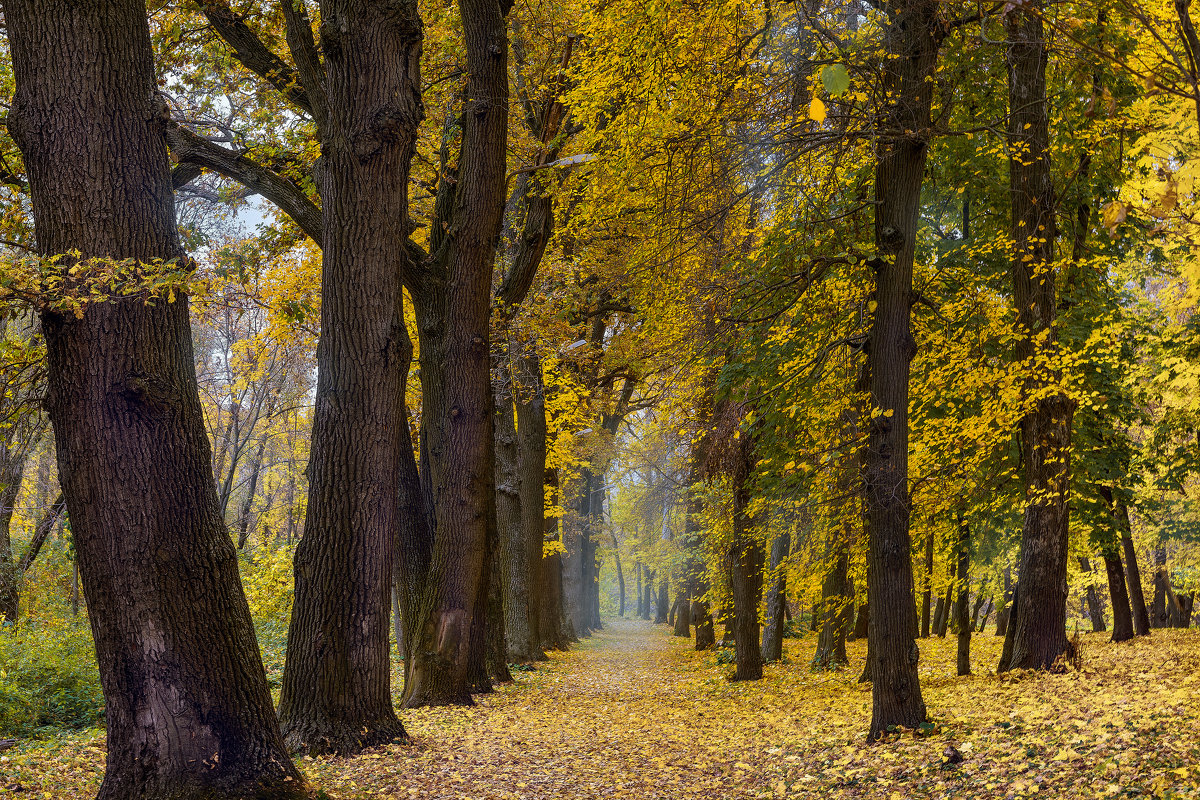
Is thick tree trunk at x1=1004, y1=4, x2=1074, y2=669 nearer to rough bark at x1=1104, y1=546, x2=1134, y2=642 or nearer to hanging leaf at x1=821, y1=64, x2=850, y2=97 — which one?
rough bark at x1=1104, y1=546, x2=1134, y2=642

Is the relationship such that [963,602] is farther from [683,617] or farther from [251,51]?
[683,617]

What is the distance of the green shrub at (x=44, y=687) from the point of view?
9430 millimetres

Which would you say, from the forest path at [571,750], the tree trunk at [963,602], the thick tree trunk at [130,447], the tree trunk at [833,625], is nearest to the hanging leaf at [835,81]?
the thick tree trunk at [130,447]

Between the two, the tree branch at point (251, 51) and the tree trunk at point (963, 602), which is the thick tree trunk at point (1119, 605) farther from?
the tree branch at point (251, 51)

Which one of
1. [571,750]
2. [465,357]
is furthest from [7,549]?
[571,750]

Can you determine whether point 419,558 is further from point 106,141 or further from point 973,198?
point 973,198

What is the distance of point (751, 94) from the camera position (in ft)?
25.5

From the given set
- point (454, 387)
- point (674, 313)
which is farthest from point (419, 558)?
point (674, 313)

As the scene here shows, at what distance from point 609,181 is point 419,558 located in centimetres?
495

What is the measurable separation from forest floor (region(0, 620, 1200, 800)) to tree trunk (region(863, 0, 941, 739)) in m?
0.58

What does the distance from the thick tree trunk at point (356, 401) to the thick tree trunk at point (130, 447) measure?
1869 millimetres

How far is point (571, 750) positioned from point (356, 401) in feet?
12.9

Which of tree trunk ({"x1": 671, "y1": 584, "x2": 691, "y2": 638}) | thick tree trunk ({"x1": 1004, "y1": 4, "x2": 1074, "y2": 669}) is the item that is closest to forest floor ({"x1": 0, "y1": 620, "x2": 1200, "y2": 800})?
thick tree trunk ({"x1": 1004, "y1": 4, "x2": 1074, "y2": 669})

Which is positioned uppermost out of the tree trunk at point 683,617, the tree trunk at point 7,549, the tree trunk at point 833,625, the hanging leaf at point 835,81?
the hanging leaf at point 835,81
